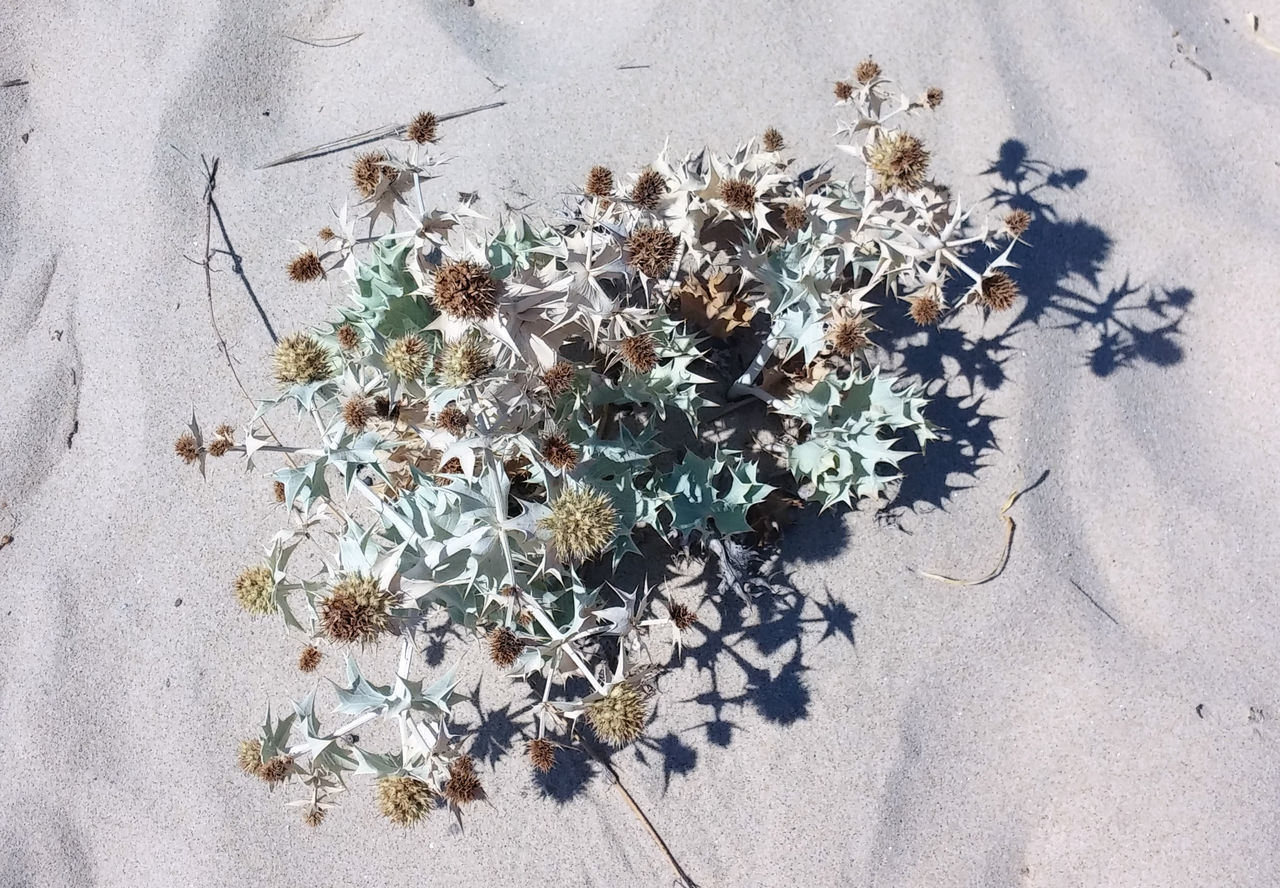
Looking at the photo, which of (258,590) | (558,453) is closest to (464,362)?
(558,453)

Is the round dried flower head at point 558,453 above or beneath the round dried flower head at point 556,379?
beneath

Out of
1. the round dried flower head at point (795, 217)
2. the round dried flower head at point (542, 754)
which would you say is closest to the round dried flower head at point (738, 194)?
the round dried flower head at point (795, 217)

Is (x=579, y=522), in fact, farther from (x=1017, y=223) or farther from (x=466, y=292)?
(x=1017, y=223)

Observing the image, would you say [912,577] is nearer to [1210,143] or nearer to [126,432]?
[1210,143]

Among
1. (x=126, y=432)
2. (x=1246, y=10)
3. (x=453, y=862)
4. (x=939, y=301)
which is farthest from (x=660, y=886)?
(x=1246, y=10)

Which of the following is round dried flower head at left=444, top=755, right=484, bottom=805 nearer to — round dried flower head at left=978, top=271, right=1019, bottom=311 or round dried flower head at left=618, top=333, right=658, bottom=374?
round dried flower head at left=618, top=333, right=658, bottom=374

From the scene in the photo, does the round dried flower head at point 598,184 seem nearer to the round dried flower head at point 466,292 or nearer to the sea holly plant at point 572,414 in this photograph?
the sea holly plant at point 572,414
